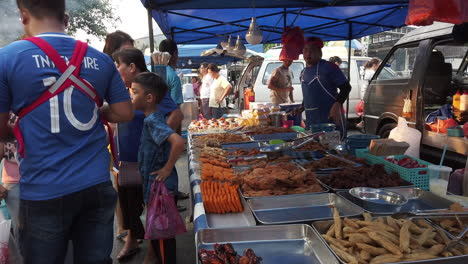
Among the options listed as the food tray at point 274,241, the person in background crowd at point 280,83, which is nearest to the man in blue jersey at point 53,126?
the food tray at point 274,241

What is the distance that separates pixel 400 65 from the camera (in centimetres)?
579

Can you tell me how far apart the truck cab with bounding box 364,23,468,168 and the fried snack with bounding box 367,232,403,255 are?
11.5ft

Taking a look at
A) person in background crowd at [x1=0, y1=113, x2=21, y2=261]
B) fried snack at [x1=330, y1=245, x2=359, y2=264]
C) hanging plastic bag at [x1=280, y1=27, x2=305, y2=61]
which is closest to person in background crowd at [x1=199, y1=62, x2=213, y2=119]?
hanging plastic bag at [x1=280, y1=27, x2=305, y2=61]

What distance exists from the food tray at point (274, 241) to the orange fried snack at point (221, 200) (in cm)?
43

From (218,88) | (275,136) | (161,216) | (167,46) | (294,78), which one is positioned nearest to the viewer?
(161,216)

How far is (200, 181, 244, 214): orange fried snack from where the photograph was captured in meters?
1.89

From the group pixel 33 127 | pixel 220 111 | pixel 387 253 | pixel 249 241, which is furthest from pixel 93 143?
pixel 220 111

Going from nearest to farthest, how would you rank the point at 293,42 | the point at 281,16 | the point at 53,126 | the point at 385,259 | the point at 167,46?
the point at 385,259 < the point at 53,126 < the point at 167,46 < the point at 293,42 < the point at 281,16

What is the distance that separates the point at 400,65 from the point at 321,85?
2169mm

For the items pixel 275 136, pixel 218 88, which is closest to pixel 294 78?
pixel 218 88

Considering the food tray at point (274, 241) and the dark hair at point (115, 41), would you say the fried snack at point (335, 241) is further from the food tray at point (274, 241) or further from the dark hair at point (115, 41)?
the dark hair at point (115, 41)

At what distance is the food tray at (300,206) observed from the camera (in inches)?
71.2

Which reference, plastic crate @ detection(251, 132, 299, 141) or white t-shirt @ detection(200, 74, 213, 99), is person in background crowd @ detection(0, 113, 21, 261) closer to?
plastic crate @ detection(251, 132, 299, 141)

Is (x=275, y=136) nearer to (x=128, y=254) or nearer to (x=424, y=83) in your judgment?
(x=128, y=254)
